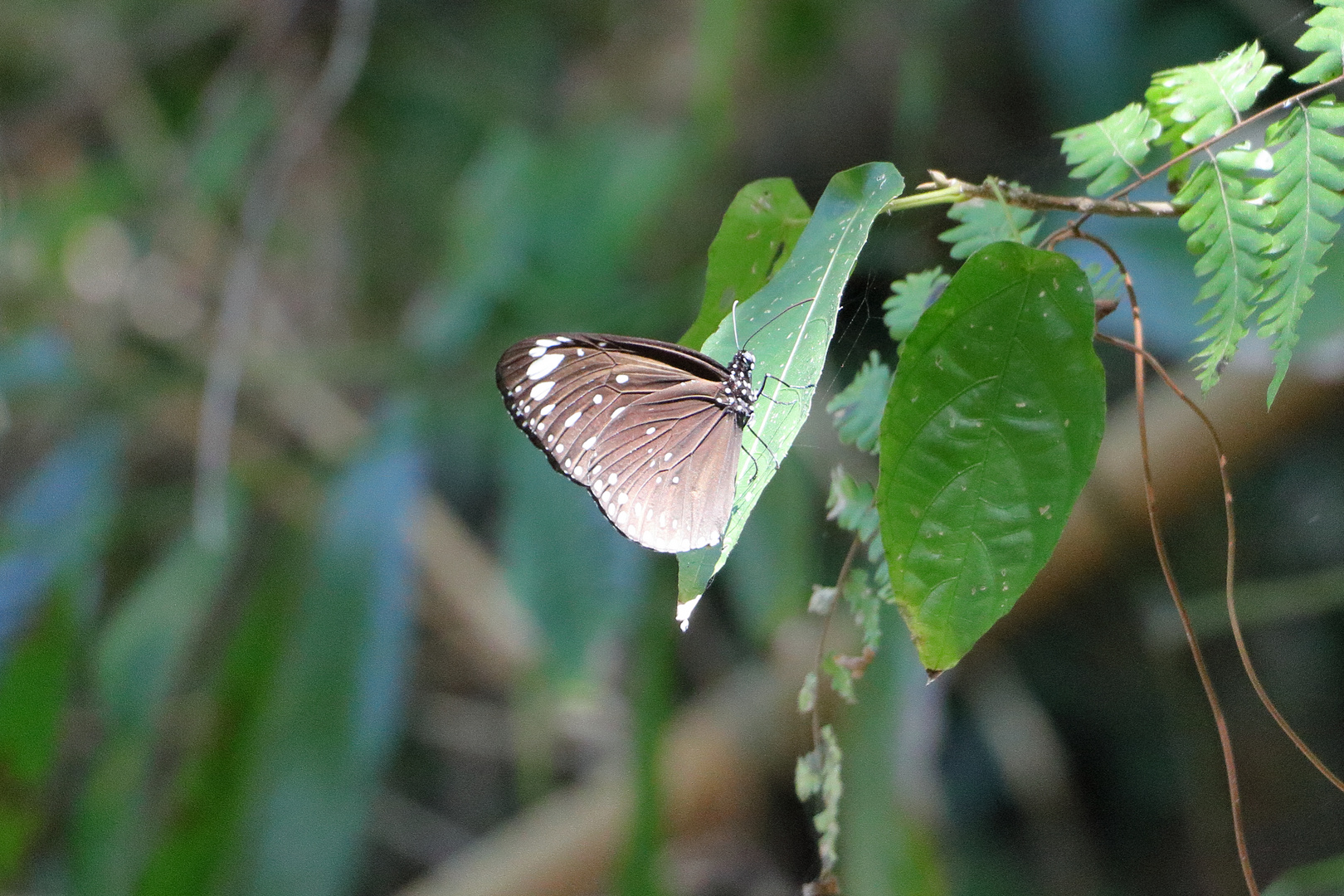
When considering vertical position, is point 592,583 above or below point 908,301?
above

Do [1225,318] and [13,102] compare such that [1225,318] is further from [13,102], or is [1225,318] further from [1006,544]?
[13,102]

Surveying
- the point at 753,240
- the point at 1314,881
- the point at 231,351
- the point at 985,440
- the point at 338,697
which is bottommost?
the point at 1314,881

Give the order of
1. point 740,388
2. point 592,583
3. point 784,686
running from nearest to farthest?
1. point 740,388
2. point 592,583
3. point 784,686

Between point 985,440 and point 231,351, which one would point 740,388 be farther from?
point 231,351

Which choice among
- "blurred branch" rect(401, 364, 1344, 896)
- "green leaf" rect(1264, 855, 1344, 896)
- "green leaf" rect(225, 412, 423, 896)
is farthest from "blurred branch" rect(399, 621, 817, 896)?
"green leaf" rect(1264, 855, 1344, 896)

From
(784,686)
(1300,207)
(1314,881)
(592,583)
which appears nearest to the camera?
(1300,207)

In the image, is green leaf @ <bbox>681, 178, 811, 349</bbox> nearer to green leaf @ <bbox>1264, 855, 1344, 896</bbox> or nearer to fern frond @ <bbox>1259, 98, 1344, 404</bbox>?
fern frond @ <bbox>1259, 98, 1344, 404</bbox>

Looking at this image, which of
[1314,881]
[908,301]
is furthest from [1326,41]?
[1314,881]

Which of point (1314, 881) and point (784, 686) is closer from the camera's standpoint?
point (1314, 881)
